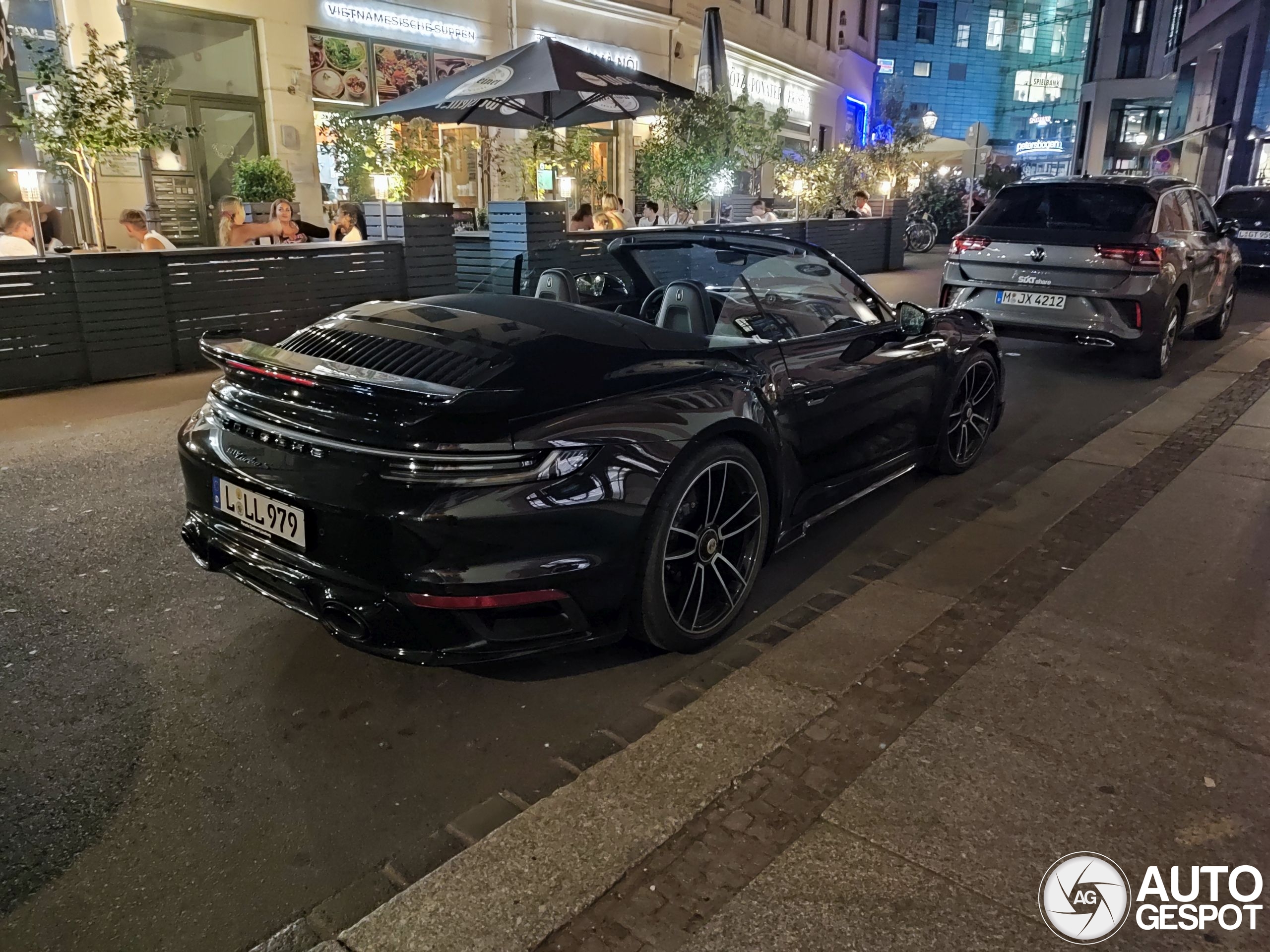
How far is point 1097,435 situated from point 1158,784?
4.50 m

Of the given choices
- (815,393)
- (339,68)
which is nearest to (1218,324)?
(815,393)

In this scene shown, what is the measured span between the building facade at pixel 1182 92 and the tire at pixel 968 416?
3066cm

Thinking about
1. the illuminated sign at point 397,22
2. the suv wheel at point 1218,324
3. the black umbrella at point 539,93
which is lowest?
the suv wheel at point 1218,324

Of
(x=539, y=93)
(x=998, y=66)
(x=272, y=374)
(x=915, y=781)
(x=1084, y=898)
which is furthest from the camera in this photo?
(x=998, y=66)

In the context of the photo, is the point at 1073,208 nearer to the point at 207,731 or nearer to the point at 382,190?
the point at 382,190

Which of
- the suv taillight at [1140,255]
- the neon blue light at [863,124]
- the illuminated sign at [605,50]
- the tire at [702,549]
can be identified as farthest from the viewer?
the neon blue light at [863,124]

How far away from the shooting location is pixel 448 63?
16469 millimetres

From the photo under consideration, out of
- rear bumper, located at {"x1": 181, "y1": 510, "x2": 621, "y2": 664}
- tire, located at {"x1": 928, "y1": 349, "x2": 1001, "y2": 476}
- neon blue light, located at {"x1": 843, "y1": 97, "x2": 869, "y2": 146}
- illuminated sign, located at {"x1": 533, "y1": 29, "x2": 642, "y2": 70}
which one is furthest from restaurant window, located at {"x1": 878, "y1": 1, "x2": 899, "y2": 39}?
rear bumper, located at {"x1": 181, "y1": 510, "x2": 621, "y2": 664}

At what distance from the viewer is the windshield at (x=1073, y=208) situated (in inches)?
315

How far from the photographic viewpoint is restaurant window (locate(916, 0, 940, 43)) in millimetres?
61344

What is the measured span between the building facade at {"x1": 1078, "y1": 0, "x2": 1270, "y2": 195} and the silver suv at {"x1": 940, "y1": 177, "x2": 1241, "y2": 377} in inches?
1064

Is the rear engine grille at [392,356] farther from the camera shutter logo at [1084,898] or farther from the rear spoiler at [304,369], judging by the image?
the camera shutter logo at [1084,898]

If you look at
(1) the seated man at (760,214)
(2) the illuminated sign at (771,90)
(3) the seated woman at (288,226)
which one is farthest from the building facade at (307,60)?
(2) the illuminated sign at (771,90)

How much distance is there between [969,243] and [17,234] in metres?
8.31
